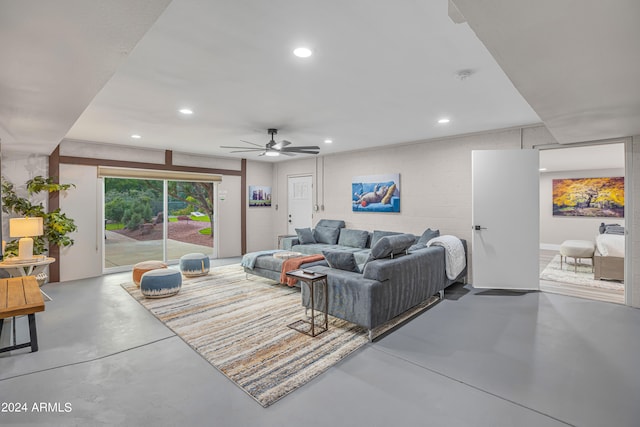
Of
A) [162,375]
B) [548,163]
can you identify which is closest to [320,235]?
[162,375]

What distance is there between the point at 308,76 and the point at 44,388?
129 inches

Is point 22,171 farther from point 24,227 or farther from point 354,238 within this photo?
point 354,238

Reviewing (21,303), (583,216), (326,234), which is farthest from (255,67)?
(583,216)

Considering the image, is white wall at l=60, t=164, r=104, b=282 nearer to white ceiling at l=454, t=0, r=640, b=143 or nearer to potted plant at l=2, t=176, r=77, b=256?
potted plant at l=2, t=176, r=77, b=256

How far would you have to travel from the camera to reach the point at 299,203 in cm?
810

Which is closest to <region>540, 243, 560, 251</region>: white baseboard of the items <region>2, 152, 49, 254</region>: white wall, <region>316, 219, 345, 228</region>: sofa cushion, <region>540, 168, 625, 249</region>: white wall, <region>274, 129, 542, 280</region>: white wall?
<region>540, 168, 625, 249</region>: white wall

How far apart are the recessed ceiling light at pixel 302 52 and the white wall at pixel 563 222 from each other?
29.7 ft

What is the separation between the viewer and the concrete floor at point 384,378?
6.51 ft

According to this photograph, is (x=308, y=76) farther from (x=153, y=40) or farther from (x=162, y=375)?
(x=162, y=375)

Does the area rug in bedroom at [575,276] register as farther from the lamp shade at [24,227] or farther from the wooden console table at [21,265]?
the lamp shade at [24,227]

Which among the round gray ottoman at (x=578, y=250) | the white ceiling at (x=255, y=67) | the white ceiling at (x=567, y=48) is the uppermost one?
the white ceiling at (x=255, y=67)

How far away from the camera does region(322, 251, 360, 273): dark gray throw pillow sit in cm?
346

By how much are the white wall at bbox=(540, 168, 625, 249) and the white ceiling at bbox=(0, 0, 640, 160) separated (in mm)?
5446

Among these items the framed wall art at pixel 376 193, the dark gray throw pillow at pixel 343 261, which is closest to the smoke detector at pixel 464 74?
the dark gray throw pillow at pixel 343 261
